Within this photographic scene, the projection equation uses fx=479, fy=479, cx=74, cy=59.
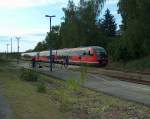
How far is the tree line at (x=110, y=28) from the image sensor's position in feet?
190

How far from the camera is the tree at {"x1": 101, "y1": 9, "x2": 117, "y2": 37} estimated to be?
351 feet

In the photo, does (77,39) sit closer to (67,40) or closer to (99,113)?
(67,40)

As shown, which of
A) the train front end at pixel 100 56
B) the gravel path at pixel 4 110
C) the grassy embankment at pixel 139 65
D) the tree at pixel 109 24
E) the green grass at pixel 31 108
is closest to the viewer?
the gravel path at pixel 4 110

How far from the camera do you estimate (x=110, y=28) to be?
4306 inches

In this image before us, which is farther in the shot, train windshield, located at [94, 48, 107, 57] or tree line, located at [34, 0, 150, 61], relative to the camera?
train windshield, located at [94, 48, 107, 57]

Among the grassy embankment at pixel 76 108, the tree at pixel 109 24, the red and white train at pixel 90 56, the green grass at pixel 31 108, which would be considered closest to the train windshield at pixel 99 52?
the red and white train at pixel 90 56

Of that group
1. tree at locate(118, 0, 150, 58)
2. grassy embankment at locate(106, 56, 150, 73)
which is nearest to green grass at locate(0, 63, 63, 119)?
grassy embankment at locate(106, 56, 150, 73)

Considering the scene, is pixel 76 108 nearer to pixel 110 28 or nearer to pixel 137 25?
pixel 137 25

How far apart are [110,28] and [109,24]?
1.84 metres

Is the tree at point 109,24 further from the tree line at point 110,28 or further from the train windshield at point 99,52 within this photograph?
the train windshield at point 99,52

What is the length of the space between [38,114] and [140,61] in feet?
138

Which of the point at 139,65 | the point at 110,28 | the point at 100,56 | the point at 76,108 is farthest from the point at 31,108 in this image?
the point at 110,28

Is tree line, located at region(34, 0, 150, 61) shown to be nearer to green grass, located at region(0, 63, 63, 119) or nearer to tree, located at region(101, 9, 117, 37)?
tree, located at region(101, 9, 117, 37)

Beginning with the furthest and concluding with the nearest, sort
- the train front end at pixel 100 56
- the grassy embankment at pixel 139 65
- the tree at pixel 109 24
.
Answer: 1. the tree at pixel 109 24
2. the train front end at pixel 100 56
3. the grassy embankment at pixel 139 65
